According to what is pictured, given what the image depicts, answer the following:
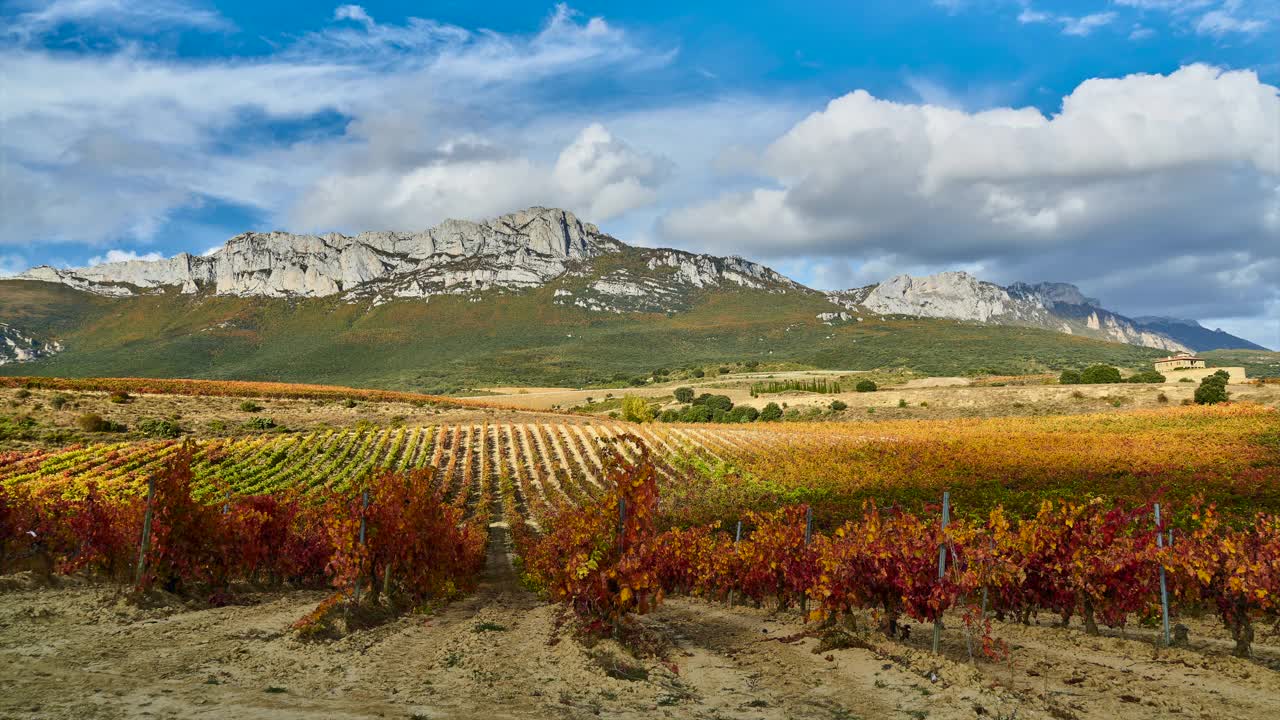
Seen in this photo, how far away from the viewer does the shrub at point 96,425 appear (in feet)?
166

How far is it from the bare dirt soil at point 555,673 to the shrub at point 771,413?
68727 mm

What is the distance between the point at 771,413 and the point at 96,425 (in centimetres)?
6105

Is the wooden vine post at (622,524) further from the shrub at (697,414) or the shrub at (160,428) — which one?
the shrub at (697,414)

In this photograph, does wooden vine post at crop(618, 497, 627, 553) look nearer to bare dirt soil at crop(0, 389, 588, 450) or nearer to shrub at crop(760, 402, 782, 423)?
bare dirt soil at crop(0, 389, 588, 450)

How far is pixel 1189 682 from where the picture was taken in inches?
391

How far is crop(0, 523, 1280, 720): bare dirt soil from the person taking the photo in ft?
28.5

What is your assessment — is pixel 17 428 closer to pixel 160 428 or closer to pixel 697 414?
pixel 160 428

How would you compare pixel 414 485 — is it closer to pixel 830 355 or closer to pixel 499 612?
pixel 499 612

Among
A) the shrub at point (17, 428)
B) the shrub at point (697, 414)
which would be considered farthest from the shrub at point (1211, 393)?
the shrub at point (17, 428)

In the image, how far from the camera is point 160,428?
53.5 m

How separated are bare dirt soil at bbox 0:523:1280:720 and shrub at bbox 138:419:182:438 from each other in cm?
4465

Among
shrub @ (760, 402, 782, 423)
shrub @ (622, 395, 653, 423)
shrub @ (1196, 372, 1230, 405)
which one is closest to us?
shrub @ (1196, 372, 1230, 405)

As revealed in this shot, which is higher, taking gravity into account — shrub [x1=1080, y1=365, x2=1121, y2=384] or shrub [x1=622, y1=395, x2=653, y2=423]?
shrub [x1=1080, y1=365, x2=1121, y2=384]

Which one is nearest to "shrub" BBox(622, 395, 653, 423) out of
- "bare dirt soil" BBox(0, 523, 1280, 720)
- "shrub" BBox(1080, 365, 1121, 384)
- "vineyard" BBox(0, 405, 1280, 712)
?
"shrub" BBox(1080, 365, 1121, 384)
